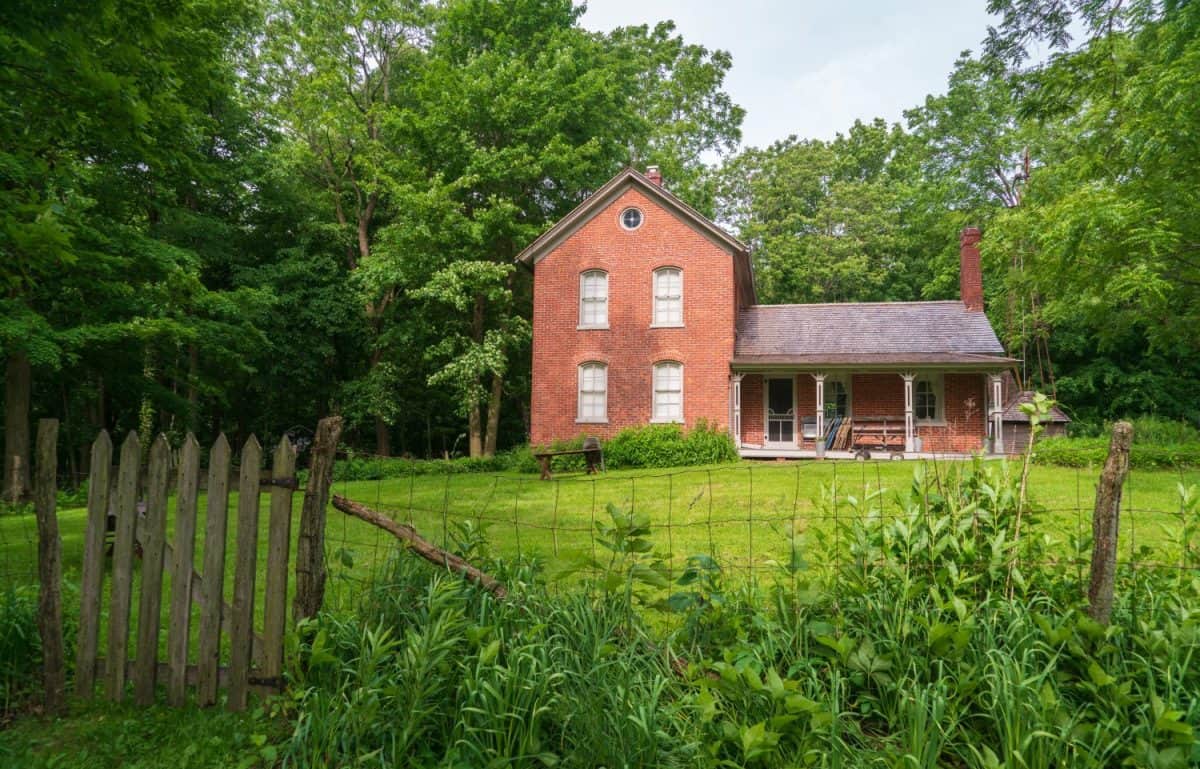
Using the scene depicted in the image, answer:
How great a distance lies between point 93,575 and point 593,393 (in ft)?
51.9

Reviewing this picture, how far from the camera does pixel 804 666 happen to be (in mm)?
3006

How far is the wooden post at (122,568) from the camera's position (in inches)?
142

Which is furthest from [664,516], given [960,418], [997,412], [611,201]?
[960,418]

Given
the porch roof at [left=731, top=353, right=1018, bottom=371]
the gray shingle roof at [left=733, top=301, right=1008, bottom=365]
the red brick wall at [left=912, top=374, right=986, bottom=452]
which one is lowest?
the red brick wall at [left=912, top=374, right=986, bottom=452]

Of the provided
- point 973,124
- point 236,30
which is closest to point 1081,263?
point 973,124

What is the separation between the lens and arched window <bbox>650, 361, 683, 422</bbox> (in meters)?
18.7

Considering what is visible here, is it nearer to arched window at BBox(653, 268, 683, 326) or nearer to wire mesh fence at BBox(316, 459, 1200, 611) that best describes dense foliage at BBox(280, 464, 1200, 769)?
wire mesh fence at BBox(316, 459, 1200, 611)

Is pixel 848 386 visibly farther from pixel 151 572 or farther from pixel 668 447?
pixel 151 572

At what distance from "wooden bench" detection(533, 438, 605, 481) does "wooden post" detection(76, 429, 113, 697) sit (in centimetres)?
1080

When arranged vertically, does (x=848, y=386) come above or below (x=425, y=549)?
above

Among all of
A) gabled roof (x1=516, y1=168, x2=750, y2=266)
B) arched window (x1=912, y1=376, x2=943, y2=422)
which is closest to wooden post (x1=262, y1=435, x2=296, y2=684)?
gabled roof (x1=516, y1=168, x2=750, y2=266)

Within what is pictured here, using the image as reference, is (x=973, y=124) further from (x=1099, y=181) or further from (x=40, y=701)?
(x=40, y=701)

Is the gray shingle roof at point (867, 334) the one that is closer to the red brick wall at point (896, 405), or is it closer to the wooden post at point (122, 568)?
the red brick wall at point (896, 405)

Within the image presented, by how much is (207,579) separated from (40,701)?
126 centimetres
